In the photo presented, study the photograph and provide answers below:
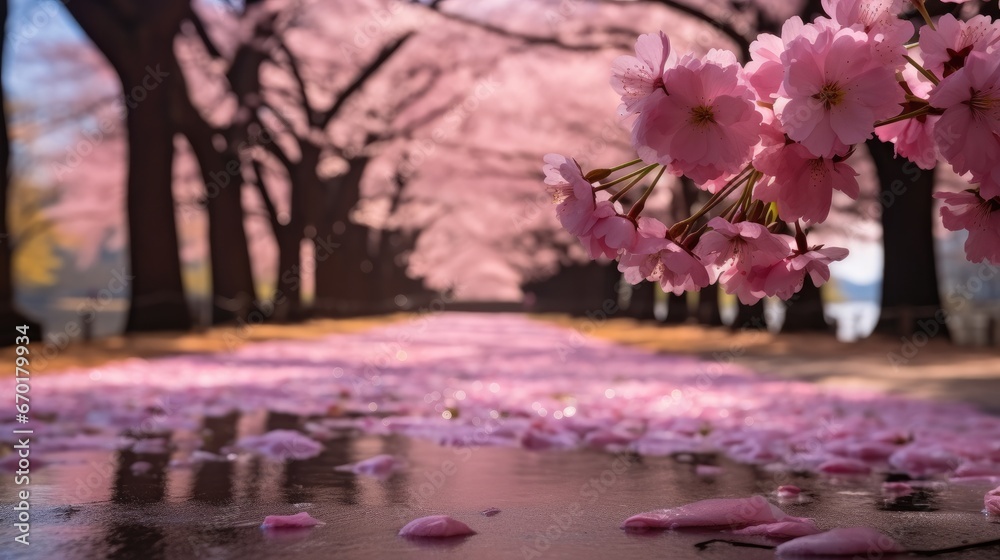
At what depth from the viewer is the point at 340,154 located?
3403 cm

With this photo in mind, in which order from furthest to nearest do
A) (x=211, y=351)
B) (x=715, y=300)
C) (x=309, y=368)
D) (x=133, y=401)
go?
1. (x=715, y=300)
2. (x=211, y=351)
3. (x=309, y=368)
4. (x=133, y=401)

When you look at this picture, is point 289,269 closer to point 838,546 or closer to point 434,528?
point 434,528

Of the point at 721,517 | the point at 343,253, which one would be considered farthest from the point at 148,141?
the point at 343,253

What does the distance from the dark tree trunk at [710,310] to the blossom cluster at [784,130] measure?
25.5 meters

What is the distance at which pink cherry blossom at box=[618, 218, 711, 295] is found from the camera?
8.43 feet

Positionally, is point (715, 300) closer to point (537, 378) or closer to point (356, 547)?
point (537, 378)

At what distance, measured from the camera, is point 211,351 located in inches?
703

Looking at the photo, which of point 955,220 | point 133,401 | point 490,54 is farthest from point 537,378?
point 490,54

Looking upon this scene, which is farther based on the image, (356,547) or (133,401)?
(133,401)

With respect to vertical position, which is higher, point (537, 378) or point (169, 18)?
point (169, 18)

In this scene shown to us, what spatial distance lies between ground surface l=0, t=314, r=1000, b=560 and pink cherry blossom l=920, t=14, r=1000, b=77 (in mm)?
1290

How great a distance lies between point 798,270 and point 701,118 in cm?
46

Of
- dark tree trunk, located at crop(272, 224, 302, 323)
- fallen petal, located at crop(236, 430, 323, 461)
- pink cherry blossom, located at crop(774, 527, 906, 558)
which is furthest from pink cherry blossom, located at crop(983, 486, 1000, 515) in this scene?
dark tree trunk, located at crop(272, 224, 302, 323)

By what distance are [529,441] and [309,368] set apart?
8625 millimetres
